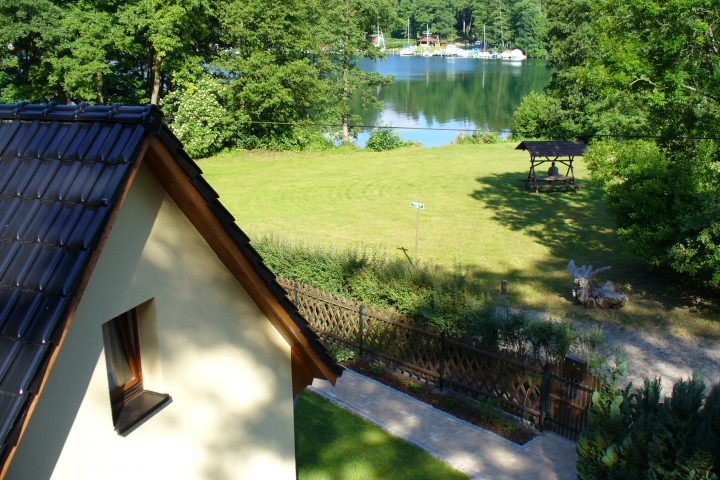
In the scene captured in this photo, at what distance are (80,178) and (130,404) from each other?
1640 millimetres

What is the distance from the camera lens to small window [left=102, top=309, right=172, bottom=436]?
3.98m

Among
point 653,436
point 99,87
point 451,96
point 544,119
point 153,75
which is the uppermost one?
point 153,75

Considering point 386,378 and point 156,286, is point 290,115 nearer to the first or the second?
point 386,378

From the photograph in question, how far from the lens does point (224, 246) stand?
4.29 metres

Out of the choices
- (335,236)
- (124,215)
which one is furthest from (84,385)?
(335,236)

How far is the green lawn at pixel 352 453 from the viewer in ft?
25.9

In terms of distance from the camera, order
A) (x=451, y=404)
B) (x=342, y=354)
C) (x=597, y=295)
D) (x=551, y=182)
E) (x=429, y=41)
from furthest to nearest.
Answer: (x=429, y=41)
(x=551, y=182)
(x=597, y=295)
(x=342, y=354)
(x=451, y=404)

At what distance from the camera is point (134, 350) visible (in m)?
4.26

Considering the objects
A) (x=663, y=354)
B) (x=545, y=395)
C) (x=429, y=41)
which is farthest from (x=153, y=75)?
(x=429, y=41)

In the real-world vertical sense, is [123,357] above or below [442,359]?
above

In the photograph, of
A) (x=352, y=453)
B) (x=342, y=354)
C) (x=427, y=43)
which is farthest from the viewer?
(x=427, y=43)

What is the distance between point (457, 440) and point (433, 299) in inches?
110

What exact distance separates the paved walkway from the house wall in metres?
3.76

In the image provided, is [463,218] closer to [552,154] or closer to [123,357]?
[552,154]
